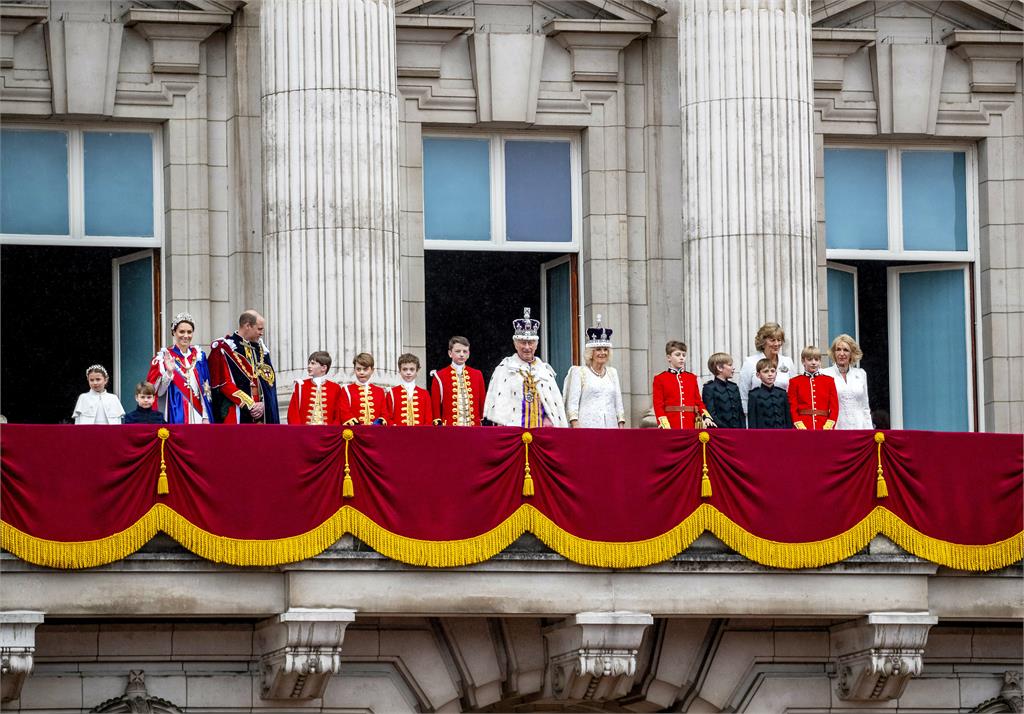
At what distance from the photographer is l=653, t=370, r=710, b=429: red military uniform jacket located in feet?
111

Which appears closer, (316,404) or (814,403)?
(316,404)

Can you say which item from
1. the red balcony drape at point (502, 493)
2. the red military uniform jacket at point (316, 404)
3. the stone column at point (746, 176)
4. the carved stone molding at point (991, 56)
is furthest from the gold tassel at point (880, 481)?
the carved stone molding at point (991, 56)

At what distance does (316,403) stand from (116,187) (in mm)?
5832

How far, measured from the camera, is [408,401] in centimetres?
3359

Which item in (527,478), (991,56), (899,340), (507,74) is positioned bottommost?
(527,478)

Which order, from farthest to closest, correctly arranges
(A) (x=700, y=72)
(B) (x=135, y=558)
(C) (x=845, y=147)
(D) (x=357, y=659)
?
(C) (x=845, y=147) → (A) (x=700, y=72) → (D) (x=357, y=659) → (B) (x=135, y=558)

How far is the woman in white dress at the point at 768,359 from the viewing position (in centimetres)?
3397

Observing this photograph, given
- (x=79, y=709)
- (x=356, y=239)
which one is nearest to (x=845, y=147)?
(x=356, y=239)

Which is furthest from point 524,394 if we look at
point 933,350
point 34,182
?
point 933,350

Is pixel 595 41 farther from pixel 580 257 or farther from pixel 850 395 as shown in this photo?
pixel 850 395

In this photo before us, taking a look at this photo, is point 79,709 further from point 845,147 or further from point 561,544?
point 845,147

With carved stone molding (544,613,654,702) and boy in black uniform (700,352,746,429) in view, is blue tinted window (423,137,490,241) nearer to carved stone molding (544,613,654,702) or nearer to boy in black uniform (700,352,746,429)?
boy in black uniform (700,352,746,429)

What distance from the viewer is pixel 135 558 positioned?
1227 inches

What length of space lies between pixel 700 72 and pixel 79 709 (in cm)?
1161
